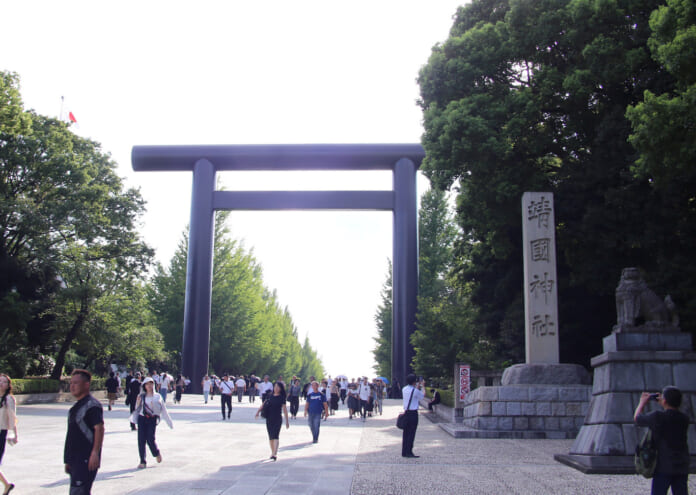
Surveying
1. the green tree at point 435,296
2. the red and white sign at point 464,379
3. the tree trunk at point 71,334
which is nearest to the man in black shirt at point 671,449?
the red and white sign at point 464,379

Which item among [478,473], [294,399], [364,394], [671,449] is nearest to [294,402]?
[294,399]

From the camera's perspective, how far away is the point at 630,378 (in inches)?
364

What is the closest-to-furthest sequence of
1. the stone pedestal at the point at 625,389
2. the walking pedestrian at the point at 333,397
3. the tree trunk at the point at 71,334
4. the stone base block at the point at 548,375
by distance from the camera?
the stone pedestal at the point at 625,389 < the stone base block at the point at 548,375 < the walking pedestrian at the point at 333,397 < the tree trunk at the point at 71,334

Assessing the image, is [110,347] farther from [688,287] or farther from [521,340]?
[688,287]

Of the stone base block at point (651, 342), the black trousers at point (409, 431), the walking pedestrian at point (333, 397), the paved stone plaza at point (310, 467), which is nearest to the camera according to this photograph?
the paved stone plaza at point (310, 467)

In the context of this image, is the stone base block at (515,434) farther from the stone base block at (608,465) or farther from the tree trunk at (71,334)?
the tree trunk at (71,334)

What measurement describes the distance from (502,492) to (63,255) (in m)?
23.1

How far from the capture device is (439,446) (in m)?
12.1

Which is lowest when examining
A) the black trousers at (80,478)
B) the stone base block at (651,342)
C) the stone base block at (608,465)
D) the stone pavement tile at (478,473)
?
the stone pavement tile at (478,473)

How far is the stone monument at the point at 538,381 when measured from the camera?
13.8 metres

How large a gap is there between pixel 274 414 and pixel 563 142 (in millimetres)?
11964

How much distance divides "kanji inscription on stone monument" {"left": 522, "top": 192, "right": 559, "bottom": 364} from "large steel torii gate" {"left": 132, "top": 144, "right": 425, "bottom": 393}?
1475 cm

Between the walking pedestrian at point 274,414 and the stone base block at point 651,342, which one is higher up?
the stone base block at point 651,342

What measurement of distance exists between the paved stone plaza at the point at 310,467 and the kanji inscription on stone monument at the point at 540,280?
230 cm
